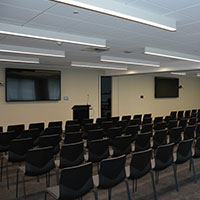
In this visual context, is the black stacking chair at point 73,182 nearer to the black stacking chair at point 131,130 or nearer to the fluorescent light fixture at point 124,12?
the fluorescent light fixture at point 124,12

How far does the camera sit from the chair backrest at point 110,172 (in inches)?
130

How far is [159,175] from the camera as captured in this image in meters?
5.16

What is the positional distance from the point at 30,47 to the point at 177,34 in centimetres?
423

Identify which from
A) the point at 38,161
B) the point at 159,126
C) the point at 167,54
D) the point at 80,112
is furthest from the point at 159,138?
the point at 80,112

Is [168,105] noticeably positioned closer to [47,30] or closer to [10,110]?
[10,110]

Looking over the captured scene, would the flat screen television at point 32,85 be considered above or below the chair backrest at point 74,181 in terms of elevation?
above

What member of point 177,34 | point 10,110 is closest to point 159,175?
point 177,34

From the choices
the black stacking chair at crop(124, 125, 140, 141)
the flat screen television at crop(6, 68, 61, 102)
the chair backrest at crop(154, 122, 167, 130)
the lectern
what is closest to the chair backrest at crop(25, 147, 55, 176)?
the black stacking chair at crop(124, 125, 140, 141)

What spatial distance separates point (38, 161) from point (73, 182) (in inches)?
47.4

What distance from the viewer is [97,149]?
4.80 m

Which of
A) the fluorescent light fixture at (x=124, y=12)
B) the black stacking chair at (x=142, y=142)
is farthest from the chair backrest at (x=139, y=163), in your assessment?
the fluorescent light fixture at (x=124, y=12)

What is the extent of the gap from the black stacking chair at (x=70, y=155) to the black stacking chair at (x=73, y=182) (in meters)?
1.10

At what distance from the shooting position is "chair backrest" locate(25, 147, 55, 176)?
386 centimetres

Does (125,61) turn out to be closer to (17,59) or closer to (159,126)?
(159,126)
